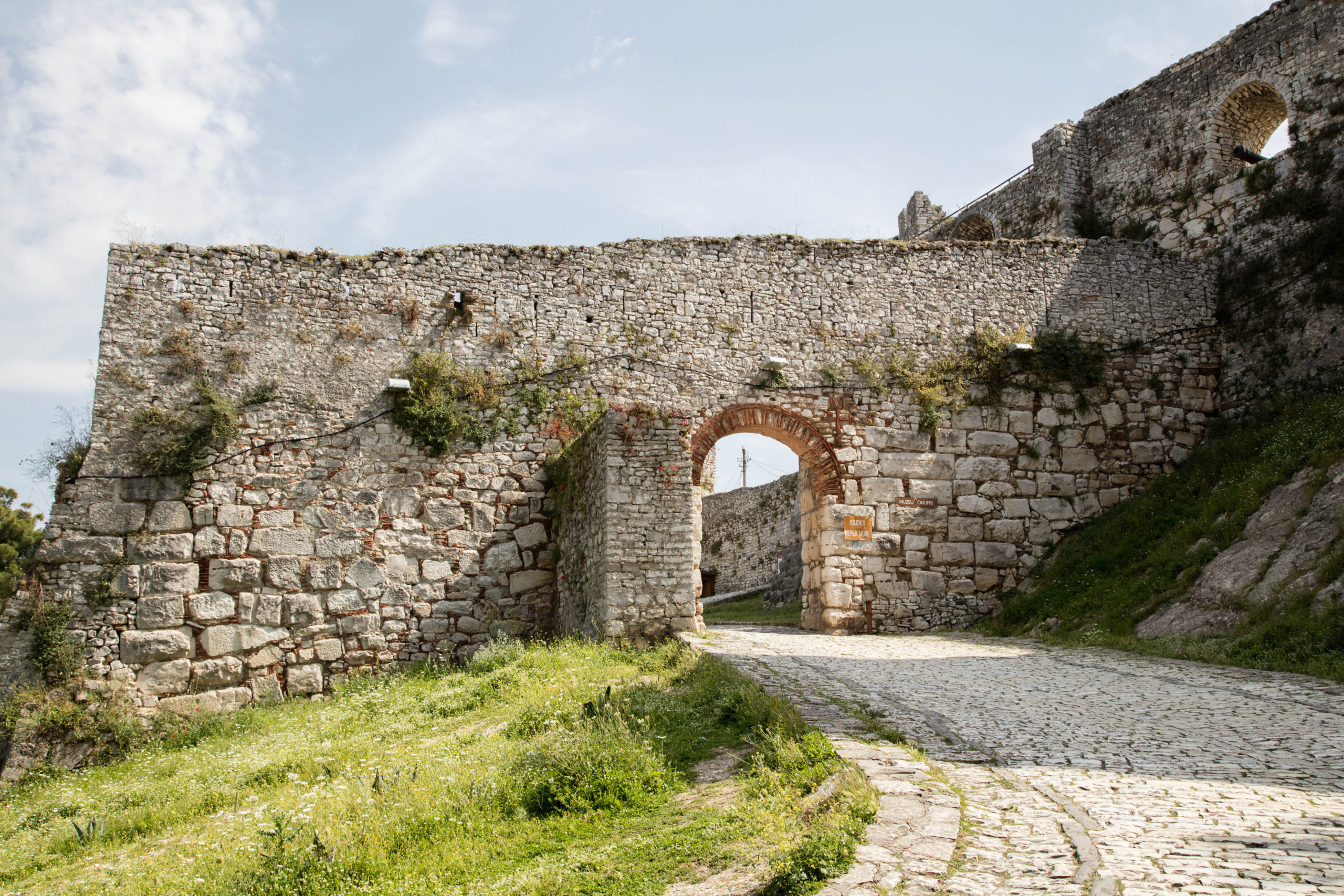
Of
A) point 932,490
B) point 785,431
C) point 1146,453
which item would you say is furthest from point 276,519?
point 1146,453

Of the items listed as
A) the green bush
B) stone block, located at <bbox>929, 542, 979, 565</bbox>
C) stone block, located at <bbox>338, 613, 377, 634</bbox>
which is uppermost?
stone block, located at <bbox>929, 542, 979, 565</bbox>

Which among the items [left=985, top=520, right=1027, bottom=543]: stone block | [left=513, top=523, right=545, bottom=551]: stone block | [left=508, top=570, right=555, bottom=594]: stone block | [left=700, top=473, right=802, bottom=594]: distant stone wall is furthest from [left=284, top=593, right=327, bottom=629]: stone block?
[left=700, top=473, right=802, bottom=594]: distant stone wall

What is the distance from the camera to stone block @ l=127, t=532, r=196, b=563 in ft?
39.9

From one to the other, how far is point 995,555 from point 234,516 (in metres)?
11.6

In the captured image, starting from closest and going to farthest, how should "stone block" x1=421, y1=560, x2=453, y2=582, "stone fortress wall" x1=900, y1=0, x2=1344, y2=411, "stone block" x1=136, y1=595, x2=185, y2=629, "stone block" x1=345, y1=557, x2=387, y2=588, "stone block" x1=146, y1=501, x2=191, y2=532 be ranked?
"stone block" x1=136, y1=595, x2=185, y2=629 < "stone block" x1=146, y1=501, x2=191, y2=532 < "stone block" x1=345, y1=557, x2=387, y2=588 < "stone block" x1=421, y1=560, x2=453, y2=582 < "stone fortress wall" x1=900, y1=0, x2=1344, y2=411

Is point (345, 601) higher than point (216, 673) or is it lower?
higher

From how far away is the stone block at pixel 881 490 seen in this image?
568 inches

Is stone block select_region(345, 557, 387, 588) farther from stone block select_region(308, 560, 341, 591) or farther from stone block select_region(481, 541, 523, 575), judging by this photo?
stone block select_region(481, 541, 523, 575)

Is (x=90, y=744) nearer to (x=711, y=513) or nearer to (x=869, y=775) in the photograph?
(x=869, y=775)

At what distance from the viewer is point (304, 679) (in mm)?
12445

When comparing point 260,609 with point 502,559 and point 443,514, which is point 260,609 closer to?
point 443,514

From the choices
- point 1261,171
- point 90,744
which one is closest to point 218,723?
point 90,744

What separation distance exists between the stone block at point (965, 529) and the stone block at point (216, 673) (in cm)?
1078

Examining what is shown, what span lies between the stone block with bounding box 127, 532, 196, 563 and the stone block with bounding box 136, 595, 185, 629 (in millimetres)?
530
